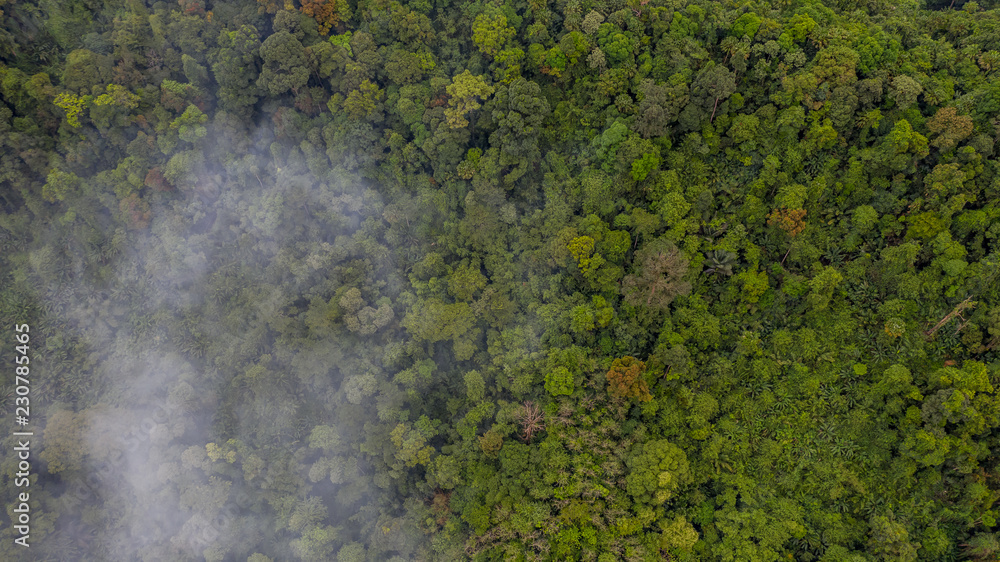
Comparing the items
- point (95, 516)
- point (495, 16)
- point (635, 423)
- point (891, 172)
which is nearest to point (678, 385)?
point (635, 423)

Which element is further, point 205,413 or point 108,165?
point 108,165

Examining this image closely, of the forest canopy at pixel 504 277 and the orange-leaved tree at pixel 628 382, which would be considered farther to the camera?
the orange-leaved tree at pixel 628 382

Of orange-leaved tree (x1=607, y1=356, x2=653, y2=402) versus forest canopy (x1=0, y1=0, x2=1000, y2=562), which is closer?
forest canopy (x1=0, y1=0, x2=1000, y2=562)

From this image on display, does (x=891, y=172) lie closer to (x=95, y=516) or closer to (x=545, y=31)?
(x=545, y=31)

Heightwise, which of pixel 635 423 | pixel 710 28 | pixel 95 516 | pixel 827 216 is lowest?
pixel 95 516

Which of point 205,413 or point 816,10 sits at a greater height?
point 816,10

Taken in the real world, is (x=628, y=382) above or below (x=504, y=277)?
below

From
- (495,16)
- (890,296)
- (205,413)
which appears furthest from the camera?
(495,16)

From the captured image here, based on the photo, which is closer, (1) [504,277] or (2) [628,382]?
(2) [628,382]
